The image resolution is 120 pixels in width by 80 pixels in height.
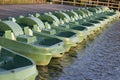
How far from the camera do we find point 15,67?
472 inches

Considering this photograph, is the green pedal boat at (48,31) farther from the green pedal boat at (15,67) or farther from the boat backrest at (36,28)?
the green pedal boat at (15,67)

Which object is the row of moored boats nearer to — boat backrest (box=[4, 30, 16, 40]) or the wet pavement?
boat backrest (box=[4, 30, 16, 40])

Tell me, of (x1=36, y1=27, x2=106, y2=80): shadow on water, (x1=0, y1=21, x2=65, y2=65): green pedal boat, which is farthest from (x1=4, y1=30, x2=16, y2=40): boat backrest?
(x1=36, y1=27, x2=106, y2=80): shadow on water

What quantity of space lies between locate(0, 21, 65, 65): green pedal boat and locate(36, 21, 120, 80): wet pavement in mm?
621

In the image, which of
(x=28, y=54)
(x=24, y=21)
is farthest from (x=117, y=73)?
(x=24, y=21)

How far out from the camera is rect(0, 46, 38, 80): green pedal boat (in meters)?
10.4

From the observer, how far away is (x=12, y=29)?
1648cm

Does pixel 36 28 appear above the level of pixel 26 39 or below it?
below

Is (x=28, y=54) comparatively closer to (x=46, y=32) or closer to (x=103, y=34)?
(x=46, y=32)

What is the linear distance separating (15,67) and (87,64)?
18.0ft

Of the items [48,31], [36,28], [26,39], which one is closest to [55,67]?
[26,39]

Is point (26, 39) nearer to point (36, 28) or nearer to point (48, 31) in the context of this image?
point (36, 28)

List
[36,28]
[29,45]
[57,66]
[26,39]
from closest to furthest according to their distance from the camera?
[29,45], [26,39], [57,66], [36,28]

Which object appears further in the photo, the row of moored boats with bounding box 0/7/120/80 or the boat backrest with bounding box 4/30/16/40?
the boat backrest with bounding box 4/30/16/40
